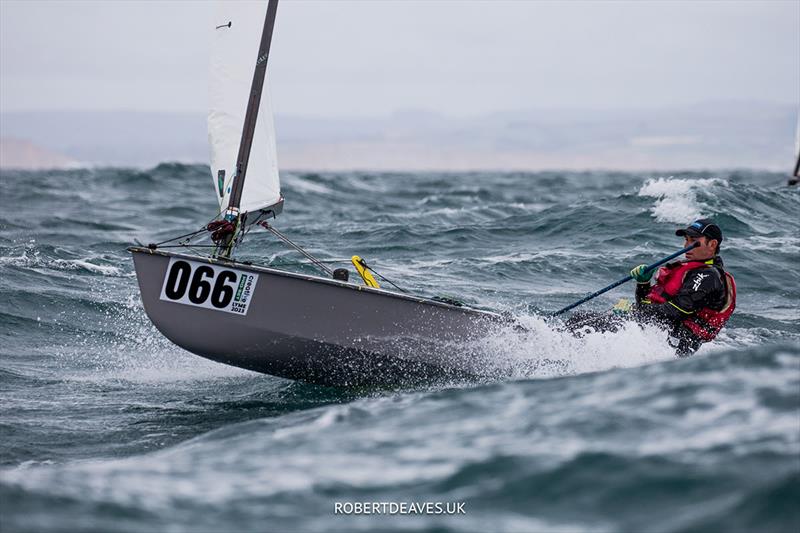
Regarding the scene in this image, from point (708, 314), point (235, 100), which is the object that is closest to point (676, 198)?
point (708, 314)

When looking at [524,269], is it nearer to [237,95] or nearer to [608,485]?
[237,95]

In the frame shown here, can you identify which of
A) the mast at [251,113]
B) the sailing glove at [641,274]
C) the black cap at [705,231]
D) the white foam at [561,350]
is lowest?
the white foam at [561,350]

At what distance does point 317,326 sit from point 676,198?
13301 millimetres

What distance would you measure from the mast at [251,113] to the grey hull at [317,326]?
0.97 metres

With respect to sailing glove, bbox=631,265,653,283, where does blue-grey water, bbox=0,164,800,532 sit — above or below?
below

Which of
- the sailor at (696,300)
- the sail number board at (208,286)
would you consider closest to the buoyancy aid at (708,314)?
the sailor at (696,300)

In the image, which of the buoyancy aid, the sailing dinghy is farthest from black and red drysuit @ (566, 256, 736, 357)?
the sailing dinghy

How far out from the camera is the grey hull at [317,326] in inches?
306

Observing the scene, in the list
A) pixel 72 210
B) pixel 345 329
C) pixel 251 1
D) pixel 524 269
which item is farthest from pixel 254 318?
pixel 72 210

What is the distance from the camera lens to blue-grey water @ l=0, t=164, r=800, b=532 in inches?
168

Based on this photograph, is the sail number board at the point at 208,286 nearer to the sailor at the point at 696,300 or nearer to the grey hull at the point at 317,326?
the grey hull at the point at 317,326

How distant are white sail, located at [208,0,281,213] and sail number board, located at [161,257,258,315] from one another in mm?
1013

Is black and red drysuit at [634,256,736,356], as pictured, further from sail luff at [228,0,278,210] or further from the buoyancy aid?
sail luff at [228,0,278,210]

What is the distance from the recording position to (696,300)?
26.9 feet
